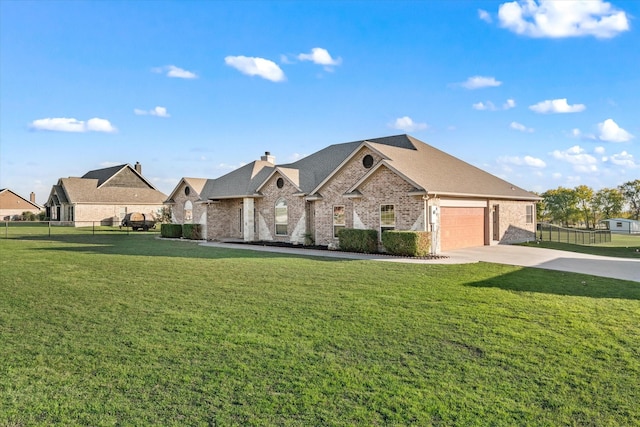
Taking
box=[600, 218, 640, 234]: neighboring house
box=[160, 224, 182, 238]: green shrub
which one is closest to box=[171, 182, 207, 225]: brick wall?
box=[160, 224, 182, 238]: green shrub

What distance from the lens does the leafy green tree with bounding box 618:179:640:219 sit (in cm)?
5431

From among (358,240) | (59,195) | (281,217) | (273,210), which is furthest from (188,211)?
(59,195)

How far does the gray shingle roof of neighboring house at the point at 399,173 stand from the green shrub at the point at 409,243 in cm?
192

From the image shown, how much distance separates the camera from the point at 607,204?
54.0 meters

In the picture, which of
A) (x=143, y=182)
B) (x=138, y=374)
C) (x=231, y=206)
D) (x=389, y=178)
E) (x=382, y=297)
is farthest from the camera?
(x=143, y=182)

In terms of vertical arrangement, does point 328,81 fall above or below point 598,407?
above

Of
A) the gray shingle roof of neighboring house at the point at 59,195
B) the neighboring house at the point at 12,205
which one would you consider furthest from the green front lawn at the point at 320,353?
the neighboring house at the point at 12,205

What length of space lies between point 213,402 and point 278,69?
69.8 ft

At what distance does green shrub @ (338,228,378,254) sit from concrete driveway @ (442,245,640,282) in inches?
125

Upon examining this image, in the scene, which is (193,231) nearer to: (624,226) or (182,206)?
(182,206)

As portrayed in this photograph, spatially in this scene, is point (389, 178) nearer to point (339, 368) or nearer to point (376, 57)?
point (376, 57)

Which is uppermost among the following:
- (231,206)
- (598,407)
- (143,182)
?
(143,182)

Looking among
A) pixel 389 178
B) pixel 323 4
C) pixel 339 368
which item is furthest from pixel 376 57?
pixel 339 368

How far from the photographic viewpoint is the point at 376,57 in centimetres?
2072
